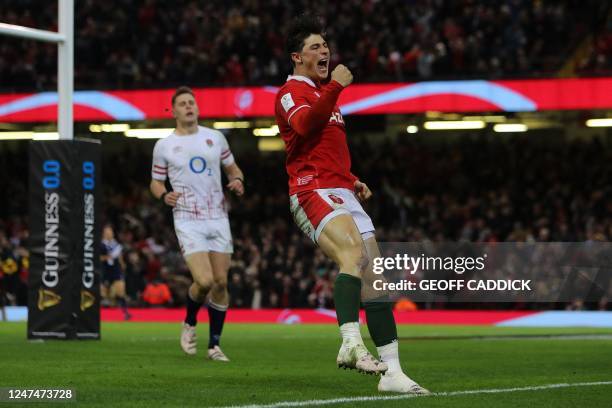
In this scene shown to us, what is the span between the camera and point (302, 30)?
7.69 meters

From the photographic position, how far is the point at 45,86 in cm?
3072

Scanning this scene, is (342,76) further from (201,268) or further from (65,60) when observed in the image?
(65,60)

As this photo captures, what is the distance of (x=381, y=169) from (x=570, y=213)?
18.4 feet

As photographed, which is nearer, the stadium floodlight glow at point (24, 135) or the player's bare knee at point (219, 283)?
the player's bare knee at point (219, 283)

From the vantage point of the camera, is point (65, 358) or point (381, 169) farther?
point (381, 169)

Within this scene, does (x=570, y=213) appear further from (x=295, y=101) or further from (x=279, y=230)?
(x=295, y=101)

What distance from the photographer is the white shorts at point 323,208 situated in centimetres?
744

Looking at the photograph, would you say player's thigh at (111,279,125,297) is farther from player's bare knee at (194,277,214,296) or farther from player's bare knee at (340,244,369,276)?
player's bare knee at (340,244,369,276)

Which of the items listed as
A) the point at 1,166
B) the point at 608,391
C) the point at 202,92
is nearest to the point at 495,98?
the point at 202,92

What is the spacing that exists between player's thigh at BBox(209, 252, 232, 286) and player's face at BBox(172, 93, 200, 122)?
130cm

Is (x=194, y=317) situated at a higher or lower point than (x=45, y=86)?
lower

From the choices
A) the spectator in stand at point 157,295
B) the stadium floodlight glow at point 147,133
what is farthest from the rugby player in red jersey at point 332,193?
the stadium floodlight glow at point 147,133

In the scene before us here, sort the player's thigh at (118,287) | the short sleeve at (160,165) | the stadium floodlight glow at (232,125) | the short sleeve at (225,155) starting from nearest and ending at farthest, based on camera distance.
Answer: the short sleeve at (160,165), the short sleeve at (225,155), the player's thigh at (118,287), the stadium floodlight glow at (232,125)

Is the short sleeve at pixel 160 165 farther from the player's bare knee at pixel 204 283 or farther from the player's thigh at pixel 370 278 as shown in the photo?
the player's thigh at pixel 370 278
